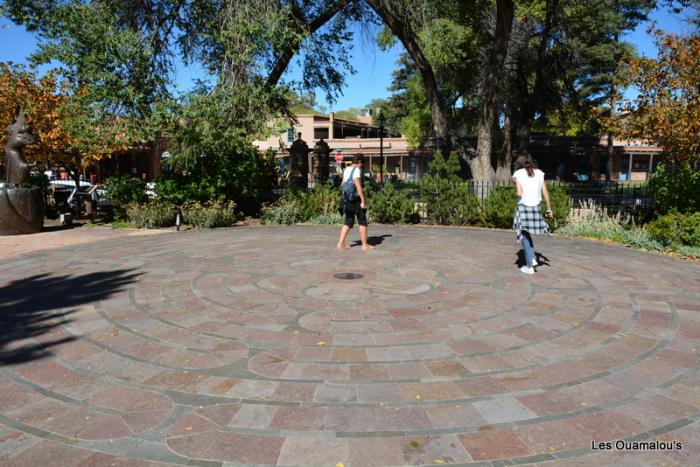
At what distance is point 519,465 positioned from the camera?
8.41ft

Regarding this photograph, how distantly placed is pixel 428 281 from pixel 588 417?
3.41m

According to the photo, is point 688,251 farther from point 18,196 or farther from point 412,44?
point 18,196

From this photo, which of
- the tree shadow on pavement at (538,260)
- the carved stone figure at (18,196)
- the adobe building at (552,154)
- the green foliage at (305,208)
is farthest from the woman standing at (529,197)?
the adobe building at (552,154)

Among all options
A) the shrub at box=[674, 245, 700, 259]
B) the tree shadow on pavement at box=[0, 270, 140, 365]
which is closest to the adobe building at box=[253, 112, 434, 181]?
the shrub at box=[674, 245, 700, 259]

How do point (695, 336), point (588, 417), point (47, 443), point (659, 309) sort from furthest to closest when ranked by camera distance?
point (659, 309), point (695, 336), point (588, 417), point (47, 443)

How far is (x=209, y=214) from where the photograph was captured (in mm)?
12141

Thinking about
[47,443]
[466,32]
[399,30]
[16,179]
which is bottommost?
[47,443]

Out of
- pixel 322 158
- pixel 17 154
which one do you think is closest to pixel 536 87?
pixel 322 158

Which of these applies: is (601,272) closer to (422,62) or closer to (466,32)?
(422,62)

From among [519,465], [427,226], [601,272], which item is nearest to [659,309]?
[601,272]

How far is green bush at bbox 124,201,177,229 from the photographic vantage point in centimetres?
1234

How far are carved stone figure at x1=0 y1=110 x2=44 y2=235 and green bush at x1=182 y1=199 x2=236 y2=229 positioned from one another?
3380 millimetres

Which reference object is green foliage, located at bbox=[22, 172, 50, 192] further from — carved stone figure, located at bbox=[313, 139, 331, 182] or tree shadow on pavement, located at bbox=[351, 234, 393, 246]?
carved stone figure, located at bbox=[313, 139, 331, 182]

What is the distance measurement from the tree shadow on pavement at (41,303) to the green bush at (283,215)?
597cm
